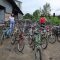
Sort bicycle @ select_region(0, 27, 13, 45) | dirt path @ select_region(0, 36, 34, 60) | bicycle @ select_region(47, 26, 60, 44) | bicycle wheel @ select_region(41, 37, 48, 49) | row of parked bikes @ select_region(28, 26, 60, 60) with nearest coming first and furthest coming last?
row of parked bikes @ select_region(28, 26, 60, 60)
dirt path @ select_region(0, 36, 34, 60)
bicycle wheel @ select_region(41, 37, 48, 49)
bicycle @ select_region(47, 26, 60, 44)
bicycle @ select_region(0, 27, 13, 45)

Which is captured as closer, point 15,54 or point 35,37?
point 35,37

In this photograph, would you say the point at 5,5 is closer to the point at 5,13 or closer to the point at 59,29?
the point at 5,13

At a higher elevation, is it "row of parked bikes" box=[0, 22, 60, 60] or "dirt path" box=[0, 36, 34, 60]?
"row of parked bikes" box=[0, 22, 60, 60]

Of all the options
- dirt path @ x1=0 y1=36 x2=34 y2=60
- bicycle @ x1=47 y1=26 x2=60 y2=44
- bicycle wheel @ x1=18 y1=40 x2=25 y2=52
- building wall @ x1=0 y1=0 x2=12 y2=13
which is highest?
building wall @ x1=0 y1=0 x2=12 y2=13

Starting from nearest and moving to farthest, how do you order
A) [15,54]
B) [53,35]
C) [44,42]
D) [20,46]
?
1. [15,54]
2. [20,46]
3. [44,42]
4. [53,35]

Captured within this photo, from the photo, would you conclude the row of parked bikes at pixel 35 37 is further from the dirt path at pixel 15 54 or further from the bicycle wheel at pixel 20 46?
the dirt path at pixel 15 54

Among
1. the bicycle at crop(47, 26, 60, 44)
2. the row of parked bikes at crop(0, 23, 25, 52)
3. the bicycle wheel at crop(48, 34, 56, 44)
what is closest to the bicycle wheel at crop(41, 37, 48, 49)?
the row of parked bikes at crop(0, 23, 25, 52)

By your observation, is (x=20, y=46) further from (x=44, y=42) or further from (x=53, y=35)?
(x=53, y=35)

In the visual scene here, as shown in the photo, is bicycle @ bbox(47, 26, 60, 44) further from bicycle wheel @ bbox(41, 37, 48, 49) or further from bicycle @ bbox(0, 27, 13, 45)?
bicycle @ bbox(0, 27, 13, 45)

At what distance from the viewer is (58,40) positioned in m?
16.9

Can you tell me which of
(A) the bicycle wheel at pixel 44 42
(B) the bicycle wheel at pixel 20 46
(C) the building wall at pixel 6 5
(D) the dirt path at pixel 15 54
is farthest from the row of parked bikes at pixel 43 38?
(C) the building wall at pixel 6 5

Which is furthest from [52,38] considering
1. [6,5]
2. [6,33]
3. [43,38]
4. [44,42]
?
[6,5]

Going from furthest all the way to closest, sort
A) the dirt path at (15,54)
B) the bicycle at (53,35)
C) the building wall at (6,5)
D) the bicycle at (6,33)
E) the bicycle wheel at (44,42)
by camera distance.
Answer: the building wall at (6,5)
the bicycle at (6,33)
the bicycle at (53,35)
the bicycle wheel at (44,42)
the dirt path at (15,54)

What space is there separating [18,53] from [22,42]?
695 millimetres
